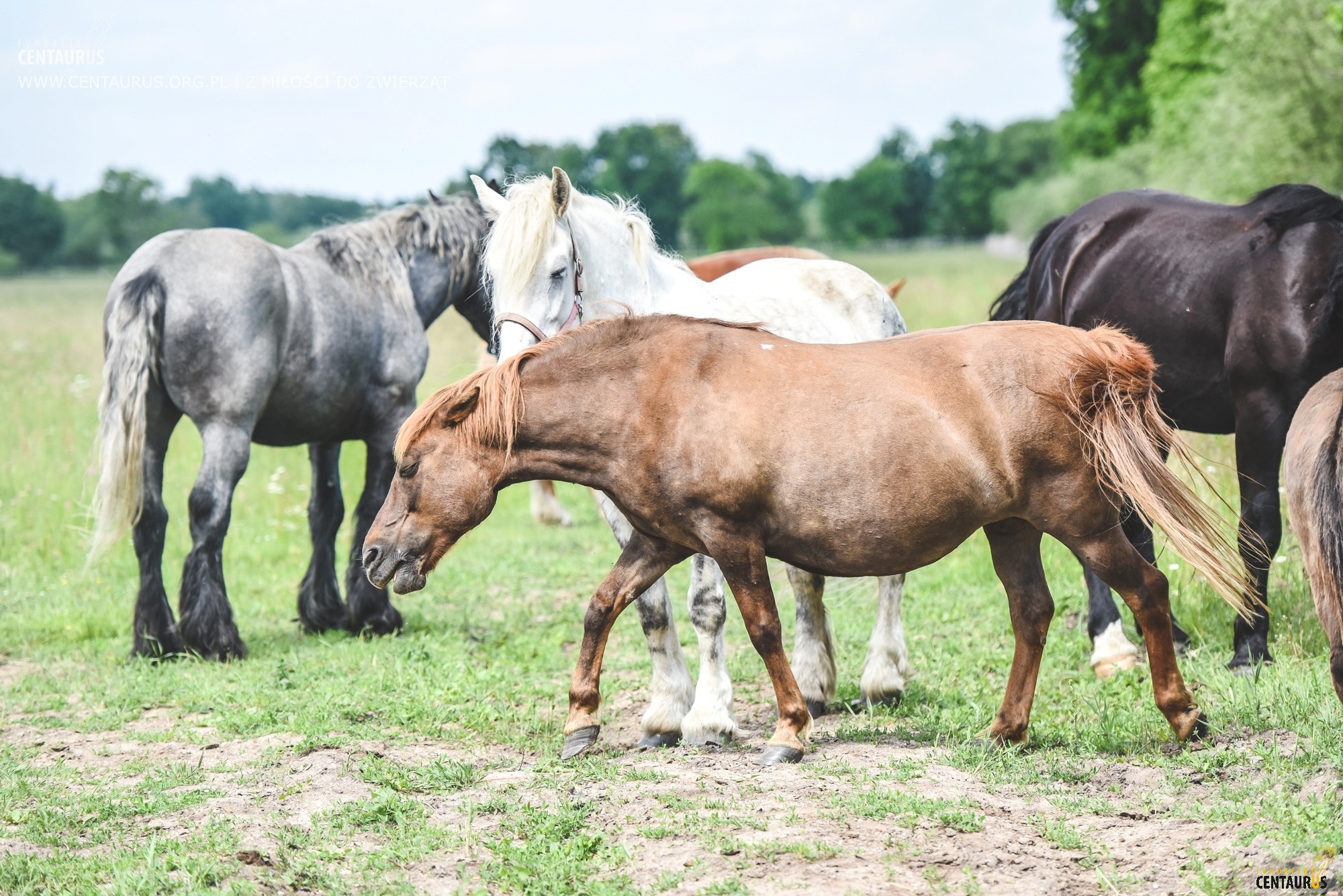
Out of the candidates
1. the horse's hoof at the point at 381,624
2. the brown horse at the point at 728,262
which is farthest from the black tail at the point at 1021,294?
the horse's hoof at the point at 381,624

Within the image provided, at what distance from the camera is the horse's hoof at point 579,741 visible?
165 inches

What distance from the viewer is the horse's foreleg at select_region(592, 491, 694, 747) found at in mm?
4500

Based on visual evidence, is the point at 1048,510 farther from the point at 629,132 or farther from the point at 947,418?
the point at 629,132

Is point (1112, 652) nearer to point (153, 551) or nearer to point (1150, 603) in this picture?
point (1150, 603)

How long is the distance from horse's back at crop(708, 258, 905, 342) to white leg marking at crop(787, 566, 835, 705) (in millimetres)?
1100

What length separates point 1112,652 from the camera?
218 inches

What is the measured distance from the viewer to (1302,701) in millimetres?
4219

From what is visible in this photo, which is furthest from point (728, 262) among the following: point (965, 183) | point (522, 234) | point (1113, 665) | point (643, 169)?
point (965, 183)

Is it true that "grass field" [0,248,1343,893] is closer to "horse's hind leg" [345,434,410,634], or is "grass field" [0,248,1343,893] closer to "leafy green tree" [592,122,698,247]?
"horse's hind leg" [345,434,410,634]

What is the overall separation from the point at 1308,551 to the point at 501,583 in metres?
5.75

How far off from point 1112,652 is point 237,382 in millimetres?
4715

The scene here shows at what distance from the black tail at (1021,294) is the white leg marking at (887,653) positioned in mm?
2268

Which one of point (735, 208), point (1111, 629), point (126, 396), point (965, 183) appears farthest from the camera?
point (965, 183)

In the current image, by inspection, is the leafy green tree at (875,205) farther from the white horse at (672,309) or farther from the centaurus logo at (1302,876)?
the centaurus logo at (1302,876)
